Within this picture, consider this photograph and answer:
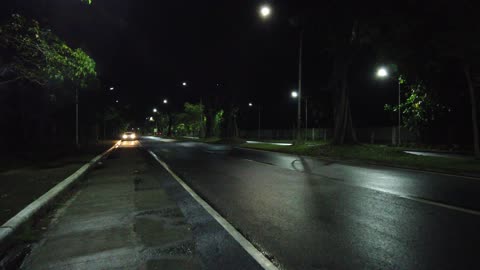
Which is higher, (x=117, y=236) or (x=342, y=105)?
(x=342, y=105)

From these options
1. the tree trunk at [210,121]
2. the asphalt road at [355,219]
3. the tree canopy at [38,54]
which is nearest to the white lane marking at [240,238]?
the asphalt road at [355,219]

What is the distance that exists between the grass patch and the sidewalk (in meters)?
11.7

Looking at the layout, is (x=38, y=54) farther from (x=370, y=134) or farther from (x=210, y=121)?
(x=210, y=121)

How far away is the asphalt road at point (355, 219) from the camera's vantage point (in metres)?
4.56

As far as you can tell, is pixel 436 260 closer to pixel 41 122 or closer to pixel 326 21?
pixel 326 21

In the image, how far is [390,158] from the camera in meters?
18.8

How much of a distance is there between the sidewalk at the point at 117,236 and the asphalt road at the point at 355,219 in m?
1.07

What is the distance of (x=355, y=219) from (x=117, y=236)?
13.5 ft

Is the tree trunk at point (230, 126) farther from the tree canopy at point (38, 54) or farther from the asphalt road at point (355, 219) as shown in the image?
the asphalt road at point (355, 219)

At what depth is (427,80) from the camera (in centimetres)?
2144

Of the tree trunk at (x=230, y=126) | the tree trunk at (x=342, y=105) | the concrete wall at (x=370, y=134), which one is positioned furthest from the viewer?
the tree trunk at (x=230, y=126)

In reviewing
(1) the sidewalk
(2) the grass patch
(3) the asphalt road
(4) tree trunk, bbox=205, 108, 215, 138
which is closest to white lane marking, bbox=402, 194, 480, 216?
(3) the asphalt road

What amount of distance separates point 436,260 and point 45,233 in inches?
230

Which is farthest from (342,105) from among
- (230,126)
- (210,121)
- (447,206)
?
(210,121)
